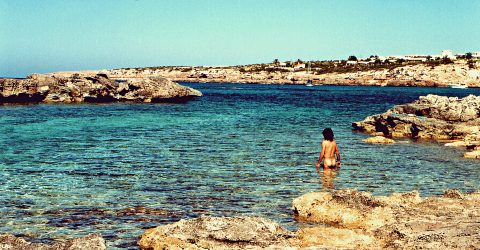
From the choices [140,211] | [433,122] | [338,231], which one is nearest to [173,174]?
[140,211]

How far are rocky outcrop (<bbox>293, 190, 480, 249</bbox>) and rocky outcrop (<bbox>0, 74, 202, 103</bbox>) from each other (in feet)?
190

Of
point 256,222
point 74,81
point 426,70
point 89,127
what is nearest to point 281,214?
point 256,222

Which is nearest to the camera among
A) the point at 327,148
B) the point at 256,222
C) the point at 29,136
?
the point at 256,222

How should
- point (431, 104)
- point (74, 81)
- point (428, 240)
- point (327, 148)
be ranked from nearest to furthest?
point (428, 240) → point (327, 148) → point (431, 104) → point (74, 81)

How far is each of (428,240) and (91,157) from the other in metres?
17.9

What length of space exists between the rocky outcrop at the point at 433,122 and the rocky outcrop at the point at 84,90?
129 ft

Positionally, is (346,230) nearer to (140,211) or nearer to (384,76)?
(140,211)

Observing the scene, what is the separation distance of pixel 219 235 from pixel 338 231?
292 centimetres

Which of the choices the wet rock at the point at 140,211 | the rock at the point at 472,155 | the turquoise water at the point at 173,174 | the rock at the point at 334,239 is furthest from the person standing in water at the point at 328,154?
the rock at the point at 334,239

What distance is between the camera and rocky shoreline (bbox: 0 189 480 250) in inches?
363

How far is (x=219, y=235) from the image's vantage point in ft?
32.4

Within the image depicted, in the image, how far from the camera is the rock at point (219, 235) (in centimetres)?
971

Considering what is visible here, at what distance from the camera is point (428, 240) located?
30.7 feet

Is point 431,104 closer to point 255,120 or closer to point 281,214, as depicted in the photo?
point 255,120
